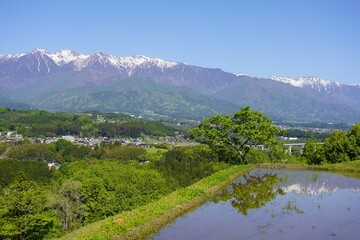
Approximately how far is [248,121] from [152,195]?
75.0 feet

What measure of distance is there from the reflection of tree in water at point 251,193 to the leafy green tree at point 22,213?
1510cm

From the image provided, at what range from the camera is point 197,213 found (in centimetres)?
1753

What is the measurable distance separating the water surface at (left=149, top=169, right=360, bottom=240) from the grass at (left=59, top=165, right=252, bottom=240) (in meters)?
0.45

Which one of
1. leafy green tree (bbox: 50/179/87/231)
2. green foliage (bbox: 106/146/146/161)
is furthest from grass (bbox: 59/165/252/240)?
green foliage (bbox: 106/146/146/161)

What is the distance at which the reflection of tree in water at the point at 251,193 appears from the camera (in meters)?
19.2

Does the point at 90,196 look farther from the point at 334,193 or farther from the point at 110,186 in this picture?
the point at 334,193

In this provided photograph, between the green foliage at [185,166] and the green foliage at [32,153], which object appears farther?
the green foliage at [32,153]

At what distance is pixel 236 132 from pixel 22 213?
1765cm

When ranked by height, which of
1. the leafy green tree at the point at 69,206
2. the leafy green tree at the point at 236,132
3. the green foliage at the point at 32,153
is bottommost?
the green foliage at the point at 32,153

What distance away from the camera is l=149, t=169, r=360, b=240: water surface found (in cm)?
1426

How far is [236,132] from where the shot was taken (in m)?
33.6

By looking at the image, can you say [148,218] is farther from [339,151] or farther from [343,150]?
[339,151]

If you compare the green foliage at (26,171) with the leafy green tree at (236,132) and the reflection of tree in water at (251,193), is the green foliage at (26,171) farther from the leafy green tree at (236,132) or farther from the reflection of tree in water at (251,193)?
the reflection of tree in water at (251,193)

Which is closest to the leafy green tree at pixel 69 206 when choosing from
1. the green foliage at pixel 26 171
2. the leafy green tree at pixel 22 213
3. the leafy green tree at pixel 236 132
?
the leafy green tree at pixel 22 213
